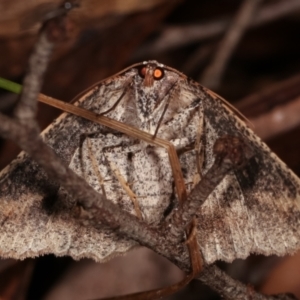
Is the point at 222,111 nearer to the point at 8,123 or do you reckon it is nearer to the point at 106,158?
the point at 106,158

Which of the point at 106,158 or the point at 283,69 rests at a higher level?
the point at 283,69

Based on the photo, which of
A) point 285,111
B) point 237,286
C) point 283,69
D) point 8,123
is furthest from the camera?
point 283,69

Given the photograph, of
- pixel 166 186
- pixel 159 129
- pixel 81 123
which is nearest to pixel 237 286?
pixel 166 186

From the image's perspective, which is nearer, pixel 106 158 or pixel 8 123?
pixel 8 123

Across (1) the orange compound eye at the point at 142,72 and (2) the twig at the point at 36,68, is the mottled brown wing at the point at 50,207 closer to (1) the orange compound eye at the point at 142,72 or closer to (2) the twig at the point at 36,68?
(1) the orange compound eye at the point at 142,72

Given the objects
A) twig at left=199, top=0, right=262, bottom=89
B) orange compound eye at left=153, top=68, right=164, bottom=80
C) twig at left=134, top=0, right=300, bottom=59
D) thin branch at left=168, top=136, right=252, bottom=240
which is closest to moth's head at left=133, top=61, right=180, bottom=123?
orange compound eye at left=153, top=68, right=164, bottom=80

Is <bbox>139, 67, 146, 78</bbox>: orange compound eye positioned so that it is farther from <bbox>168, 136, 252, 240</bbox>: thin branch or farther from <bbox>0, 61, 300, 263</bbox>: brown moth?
<bbox>168, 136, 252, 240</bbox>: thin branch

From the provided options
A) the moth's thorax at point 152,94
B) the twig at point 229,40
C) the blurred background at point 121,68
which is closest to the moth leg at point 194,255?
the moth's thorax at point 152,94

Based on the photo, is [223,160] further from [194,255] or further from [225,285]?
[225,285]
